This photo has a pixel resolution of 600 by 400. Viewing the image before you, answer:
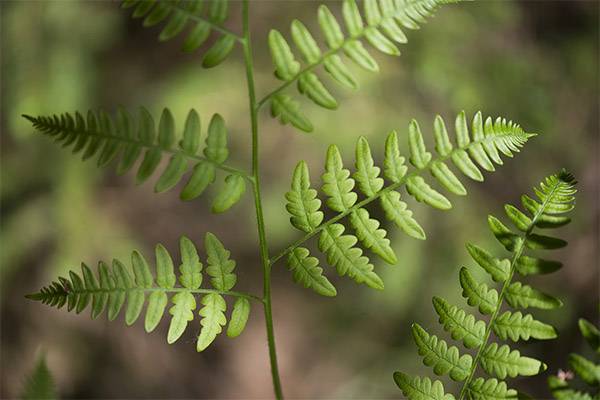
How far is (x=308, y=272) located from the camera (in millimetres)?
972

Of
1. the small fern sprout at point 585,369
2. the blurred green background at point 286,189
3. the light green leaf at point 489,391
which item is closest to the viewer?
the small fern sprout at point 585,369

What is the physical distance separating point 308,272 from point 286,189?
79.9 inches

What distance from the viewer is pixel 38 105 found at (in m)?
2.77

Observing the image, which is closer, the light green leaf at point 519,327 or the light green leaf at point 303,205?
the light green leaf at point 519,327

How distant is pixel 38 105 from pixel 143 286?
2.22 meters

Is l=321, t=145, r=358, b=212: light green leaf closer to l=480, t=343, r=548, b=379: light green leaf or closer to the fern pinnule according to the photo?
the fern pinnule

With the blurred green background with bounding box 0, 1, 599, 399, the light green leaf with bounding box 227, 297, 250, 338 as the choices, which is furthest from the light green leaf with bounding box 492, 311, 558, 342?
the blurred green background with bounding box 0, 1, 599, 399

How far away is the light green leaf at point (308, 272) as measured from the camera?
0.96 meters

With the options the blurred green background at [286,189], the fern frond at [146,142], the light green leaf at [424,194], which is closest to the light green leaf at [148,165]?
the fern frond at [146,142]

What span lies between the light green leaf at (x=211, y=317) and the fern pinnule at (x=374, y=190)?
5.3 inches

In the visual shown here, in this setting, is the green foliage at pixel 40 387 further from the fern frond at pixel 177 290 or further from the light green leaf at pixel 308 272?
the light green leaf at pixel 308 272

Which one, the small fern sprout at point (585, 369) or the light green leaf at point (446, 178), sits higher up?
the light green leaf at point (446, 178)

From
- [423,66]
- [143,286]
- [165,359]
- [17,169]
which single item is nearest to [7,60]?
[17,169]

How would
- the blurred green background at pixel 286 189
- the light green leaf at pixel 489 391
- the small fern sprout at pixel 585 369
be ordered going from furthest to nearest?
the blurred green background at pixel 286 189 → the light green leaf at pixel 489 391 → the small fern sprout at pixel 585 369
